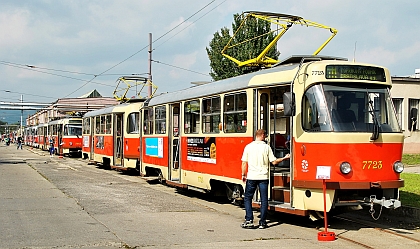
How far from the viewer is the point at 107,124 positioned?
2495 cm

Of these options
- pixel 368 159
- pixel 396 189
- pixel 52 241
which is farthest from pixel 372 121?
pixel 52 241

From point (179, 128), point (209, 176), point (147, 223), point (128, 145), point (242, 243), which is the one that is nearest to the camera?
point (242, 243)

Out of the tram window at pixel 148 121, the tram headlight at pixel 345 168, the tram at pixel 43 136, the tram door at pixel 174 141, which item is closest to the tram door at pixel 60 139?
the tram at pixel 43 136

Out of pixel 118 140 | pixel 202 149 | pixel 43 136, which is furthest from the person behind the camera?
pixel 43 136

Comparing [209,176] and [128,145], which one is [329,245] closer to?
[209,176]

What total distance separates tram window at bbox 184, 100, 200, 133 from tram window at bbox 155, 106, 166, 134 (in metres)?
1.85

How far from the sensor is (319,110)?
9344 millimetres

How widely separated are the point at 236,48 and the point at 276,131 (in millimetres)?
28606

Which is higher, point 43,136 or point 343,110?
point 343,110

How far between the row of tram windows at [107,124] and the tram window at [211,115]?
8079 mm

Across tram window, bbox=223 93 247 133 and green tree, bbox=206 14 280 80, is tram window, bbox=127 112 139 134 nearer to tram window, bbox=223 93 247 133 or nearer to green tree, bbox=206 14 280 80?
tram window, bbox=223 93 247 133

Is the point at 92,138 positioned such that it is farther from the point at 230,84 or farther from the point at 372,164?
the point at 372,164

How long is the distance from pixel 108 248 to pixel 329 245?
11.0 ft

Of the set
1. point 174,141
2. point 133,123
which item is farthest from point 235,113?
point 133,123
